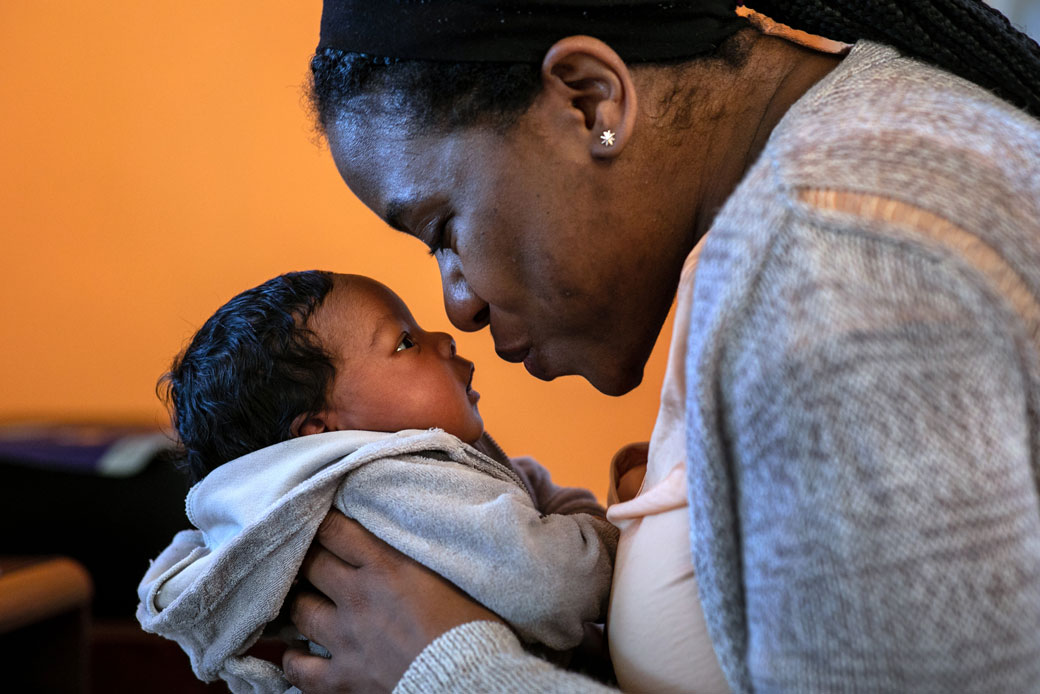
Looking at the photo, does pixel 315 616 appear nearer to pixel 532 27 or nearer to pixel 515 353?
pixel 515 353

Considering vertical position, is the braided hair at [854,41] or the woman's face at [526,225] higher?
the braided hair at [854,41]

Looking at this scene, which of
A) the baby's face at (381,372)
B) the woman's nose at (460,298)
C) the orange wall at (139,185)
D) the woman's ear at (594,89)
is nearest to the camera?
the woman's ear at (594,89)

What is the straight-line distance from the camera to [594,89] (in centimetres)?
118

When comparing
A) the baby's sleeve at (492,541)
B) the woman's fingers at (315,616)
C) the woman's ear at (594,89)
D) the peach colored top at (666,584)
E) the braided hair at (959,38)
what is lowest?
the woman's fingers at (315,616)

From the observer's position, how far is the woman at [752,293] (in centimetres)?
76

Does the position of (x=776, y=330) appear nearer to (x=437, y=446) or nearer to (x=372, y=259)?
(x=437, y=446)

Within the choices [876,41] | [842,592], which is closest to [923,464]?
[842,592]

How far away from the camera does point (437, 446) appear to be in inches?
55.1

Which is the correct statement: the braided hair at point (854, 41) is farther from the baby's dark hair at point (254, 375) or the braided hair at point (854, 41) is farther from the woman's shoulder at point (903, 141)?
the baby's dark hair at point (254, 375)

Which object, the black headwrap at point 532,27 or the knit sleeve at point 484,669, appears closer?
the knit sleeve at point 484,669

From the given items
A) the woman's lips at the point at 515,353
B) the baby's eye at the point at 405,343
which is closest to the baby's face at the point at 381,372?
the baby's eye at the point at 405,343

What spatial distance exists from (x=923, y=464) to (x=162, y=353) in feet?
8.34

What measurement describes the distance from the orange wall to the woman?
1.65 metres

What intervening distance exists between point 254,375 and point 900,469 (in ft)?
3.28
